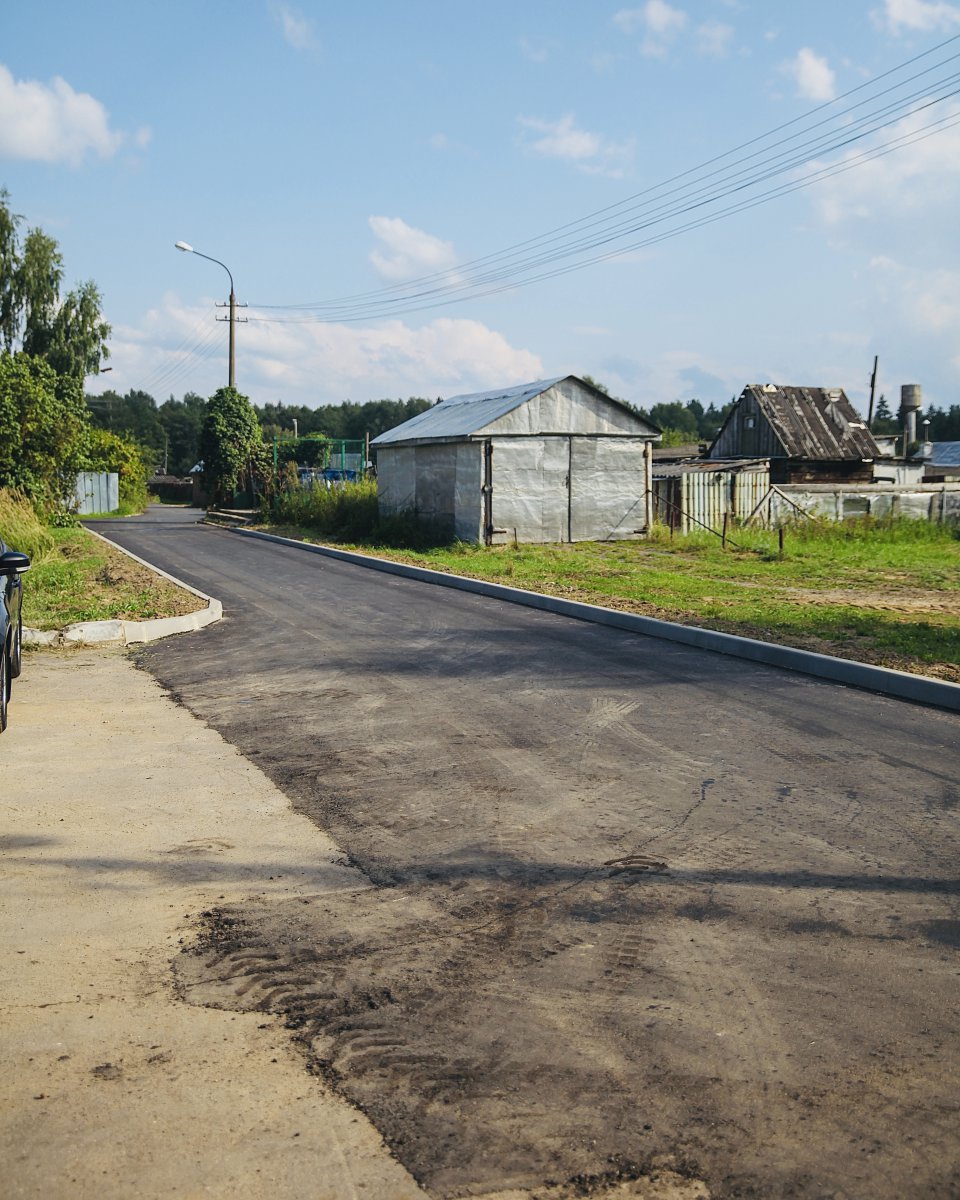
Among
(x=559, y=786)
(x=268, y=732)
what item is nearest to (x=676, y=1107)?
(x=559, y=786)

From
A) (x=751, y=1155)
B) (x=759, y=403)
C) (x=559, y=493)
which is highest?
(x=759, y=403)

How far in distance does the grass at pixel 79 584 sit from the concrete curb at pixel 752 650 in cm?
462

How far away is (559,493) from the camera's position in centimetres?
2558

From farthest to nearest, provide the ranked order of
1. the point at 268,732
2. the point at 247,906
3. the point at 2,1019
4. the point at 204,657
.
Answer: the point at 204,657
the point at 268,732
the point at 247,906
the point at 2,1019

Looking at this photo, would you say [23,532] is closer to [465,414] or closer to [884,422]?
[465,414]

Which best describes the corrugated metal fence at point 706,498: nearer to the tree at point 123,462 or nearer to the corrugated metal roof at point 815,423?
the corrugated metal roof at point 815,423

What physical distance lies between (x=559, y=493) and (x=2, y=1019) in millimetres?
22705

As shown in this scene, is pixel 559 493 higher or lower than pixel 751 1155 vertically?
higher

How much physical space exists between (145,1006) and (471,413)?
2418 cm

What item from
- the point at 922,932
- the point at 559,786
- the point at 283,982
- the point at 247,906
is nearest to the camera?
the point at 283,982

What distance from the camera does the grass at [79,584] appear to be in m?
12.8

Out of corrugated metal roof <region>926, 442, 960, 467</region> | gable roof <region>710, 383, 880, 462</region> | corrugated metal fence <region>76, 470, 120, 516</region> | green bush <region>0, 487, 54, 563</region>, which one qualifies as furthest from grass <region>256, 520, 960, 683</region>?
corrugated metal roof <region>926, 442, 960, 467</region>

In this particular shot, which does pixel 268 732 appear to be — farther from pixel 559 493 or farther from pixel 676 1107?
pixel 559 493

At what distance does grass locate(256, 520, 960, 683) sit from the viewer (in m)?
11.4
